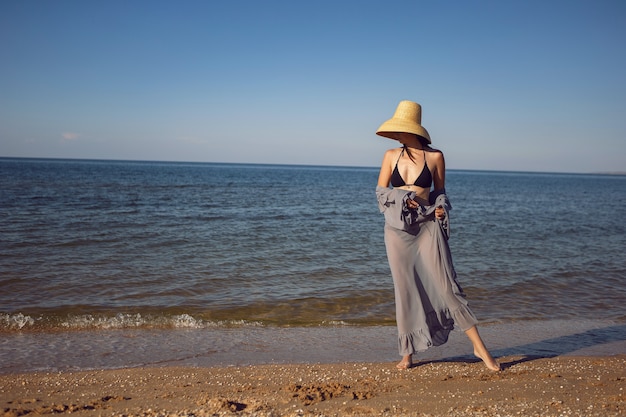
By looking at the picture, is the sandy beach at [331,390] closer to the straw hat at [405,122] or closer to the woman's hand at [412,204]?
the woman's hand at [412,204]

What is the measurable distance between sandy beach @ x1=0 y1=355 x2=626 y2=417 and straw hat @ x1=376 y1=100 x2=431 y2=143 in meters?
2.22

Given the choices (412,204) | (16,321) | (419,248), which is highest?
(412,204)

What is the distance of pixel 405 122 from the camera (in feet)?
15.3

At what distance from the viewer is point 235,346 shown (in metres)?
5.77

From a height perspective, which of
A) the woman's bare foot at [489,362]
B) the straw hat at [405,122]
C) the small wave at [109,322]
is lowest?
the small wave at [109,322]

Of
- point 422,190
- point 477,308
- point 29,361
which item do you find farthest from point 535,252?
point 29,361

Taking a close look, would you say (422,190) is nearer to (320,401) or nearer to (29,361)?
(320,401)

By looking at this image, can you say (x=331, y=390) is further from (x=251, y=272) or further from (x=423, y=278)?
(x=251, y=272)

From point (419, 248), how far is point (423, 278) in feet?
0.92

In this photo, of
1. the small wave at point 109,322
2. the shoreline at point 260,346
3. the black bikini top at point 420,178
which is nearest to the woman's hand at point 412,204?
the black bikini top at point 420,178

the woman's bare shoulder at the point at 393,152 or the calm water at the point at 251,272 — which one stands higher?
the woman's bare shoulder at the point at 393,152

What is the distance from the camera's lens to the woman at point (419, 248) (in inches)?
181

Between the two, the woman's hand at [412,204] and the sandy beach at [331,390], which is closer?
the sandy beach at [331,390]

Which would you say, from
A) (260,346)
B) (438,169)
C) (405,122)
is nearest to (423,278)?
(438,169)
